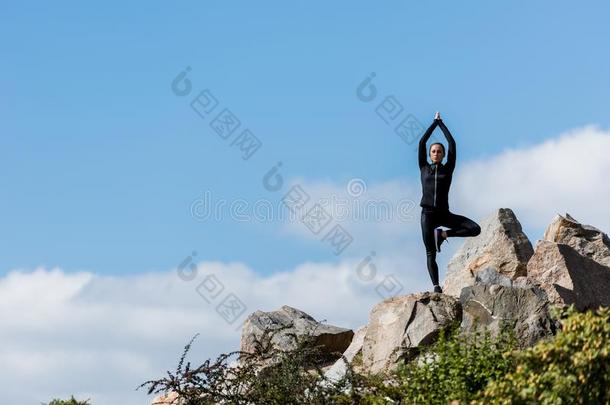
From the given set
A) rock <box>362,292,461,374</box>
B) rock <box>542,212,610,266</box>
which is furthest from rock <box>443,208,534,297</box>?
rock <box>362,292,461,374</box>

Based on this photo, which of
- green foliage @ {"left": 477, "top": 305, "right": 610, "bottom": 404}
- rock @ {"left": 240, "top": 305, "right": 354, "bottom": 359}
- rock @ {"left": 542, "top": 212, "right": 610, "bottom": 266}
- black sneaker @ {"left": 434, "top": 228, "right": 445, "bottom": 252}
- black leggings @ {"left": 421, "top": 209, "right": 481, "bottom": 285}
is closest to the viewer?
green foliage @ {"left": 477, "top": 305, "right": 610, "bottom": 404}

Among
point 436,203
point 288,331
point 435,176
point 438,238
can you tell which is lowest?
point 438,238

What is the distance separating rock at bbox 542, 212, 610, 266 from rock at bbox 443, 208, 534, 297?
→ 57.7 inches

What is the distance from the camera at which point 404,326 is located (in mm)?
20312

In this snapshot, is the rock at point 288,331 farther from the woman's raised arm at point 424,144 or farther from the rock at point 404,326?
the woman's raised arm at point 424,144

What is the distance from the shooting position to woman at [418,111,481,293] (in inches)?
829

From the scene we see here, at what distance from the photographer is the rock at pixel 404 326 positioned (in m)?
20.0

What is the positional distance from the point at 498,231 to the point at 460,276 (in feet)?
4.89

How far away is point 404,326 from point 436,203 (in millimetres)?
2616

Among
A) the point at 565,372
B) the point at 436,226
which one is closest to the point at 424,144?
the point at 436,226

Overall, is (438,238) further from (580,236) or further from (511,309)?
(580,236)

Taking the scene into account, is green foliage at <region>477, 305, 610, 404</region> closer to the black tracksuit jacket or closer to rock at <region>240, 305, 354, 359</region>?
the black tracksuit jacket

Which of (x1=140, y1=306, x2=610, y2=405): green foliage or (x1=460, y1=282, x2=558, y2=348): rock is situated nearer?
(x1=140, y1=306, x2=610, y2=405): green foliage

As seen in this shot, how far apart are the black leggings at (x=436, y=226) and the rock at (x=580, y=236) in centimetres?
688
